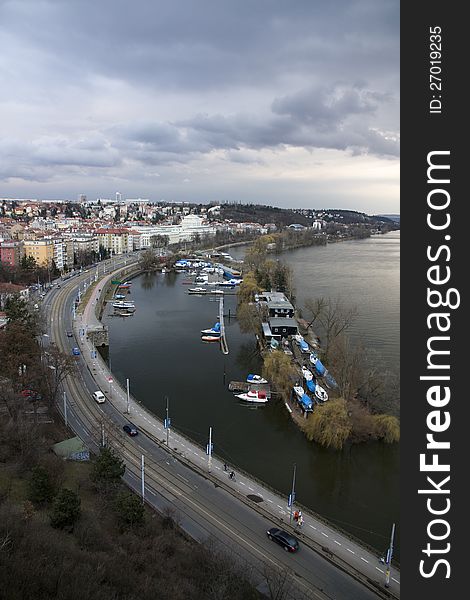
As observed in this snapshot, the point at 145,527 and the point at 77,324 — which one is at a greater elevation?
the point at 77,324

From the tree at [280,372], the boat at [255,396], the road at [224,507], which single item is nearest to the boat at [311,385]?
the tree at [280,372]

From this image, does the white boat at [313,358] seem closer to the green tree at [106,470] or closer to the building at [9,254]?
the green tree at [106,470]

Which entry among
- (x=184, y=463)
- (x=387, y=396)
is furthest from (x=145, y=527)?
(x=387, y=396)

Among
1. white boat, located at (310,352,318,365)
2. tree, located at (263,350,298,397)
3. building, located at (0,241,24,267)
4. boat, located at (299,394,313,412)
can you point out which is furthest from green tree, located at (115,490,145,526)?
building, located at (0,241,24,267)

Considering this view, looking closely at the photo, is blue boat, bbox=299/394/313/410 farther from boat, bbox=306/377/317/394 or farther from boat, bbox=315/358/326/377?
boat, bbox=315/358/326/377

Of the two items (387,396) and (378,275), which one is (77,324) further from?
(378,275)

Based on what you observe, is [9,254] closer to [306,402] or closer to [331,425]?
→ [306,402]

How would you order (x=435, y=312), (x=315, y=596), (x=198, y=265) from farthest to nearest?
1. (x=198, y=265)
2. (x=315, y=596)
3. (x=435, y=312)
